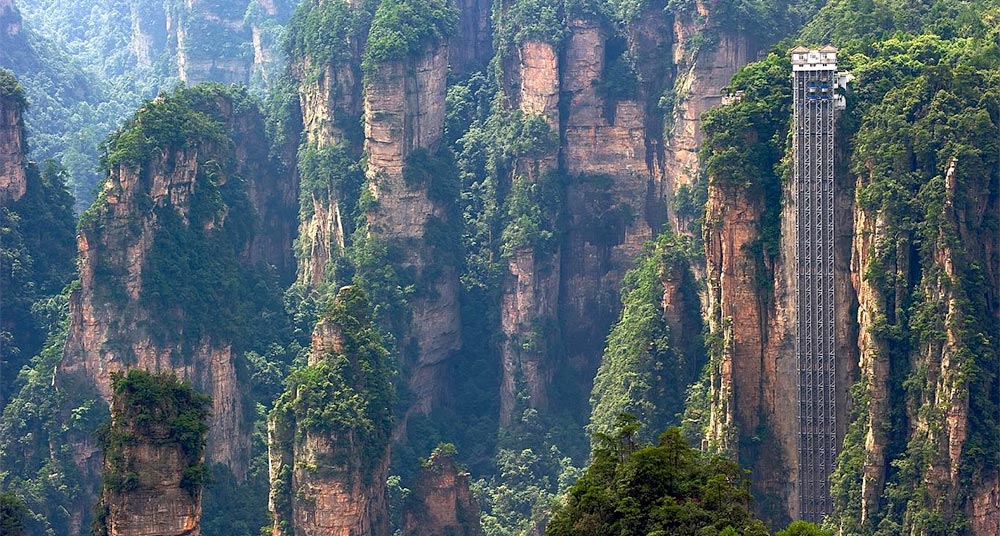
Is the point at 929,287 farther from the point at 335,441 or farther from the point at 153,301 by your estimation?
the point at 153,301

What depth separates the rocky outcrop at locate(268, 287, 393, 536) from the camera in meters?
69.6

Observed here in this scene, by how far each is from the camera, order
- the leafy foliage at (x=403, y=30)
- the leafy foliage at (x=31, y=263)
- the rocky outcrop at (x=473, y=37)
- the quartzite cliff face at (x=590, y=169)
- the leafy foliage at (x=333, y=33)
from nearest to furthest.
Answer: the leafy foliage at (x=31, y=263) → the leafy foliage at (x=403, y=30) → the quartzite cliff face at (x=590, y=169) → the leafy foliage at (x=333, y=33) → the rocky outcrop at (x=473, y=37)

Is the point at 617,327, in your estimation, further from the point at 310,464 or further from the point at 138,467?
the point at 138,467

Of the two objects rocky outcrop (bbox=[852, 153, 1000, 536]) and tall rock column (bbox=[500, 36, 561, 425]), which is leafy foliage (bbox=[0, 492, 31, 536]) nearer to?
rocky outcrop (bbox=[852, 153, 1000, 536])

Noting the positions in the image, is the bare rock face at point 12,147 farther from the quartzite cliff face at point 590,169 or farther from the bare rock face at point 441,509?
the bare rock face at point 441,509

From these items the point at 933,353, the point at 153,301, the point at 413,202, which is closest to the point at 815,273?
the point at 933,353

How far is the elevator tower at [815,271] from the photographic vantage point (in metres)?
66.6

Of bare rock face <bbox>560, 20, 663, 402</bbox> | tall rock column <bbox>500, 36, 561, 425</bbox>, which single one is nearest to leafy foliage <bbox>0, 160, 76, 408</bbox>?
tall rock column <bbox>500, 36, 561, 425</bbox>

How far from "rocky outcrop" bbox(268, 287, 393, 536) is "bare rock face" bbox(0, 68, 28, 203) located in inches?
478

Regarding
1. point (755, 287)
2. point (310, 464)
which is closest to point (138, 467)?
point (310, 464)

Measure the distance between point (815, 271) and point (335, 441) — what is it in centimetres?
1144

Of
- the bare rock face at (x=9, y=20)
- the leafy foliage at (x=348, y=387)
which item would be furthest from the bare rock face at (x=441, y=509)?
the bare rock face at (x=9, y=20)

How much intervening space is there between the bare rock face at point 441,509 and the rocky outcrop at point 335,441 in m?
1.09

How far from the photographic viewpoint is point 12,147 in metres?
80.1
